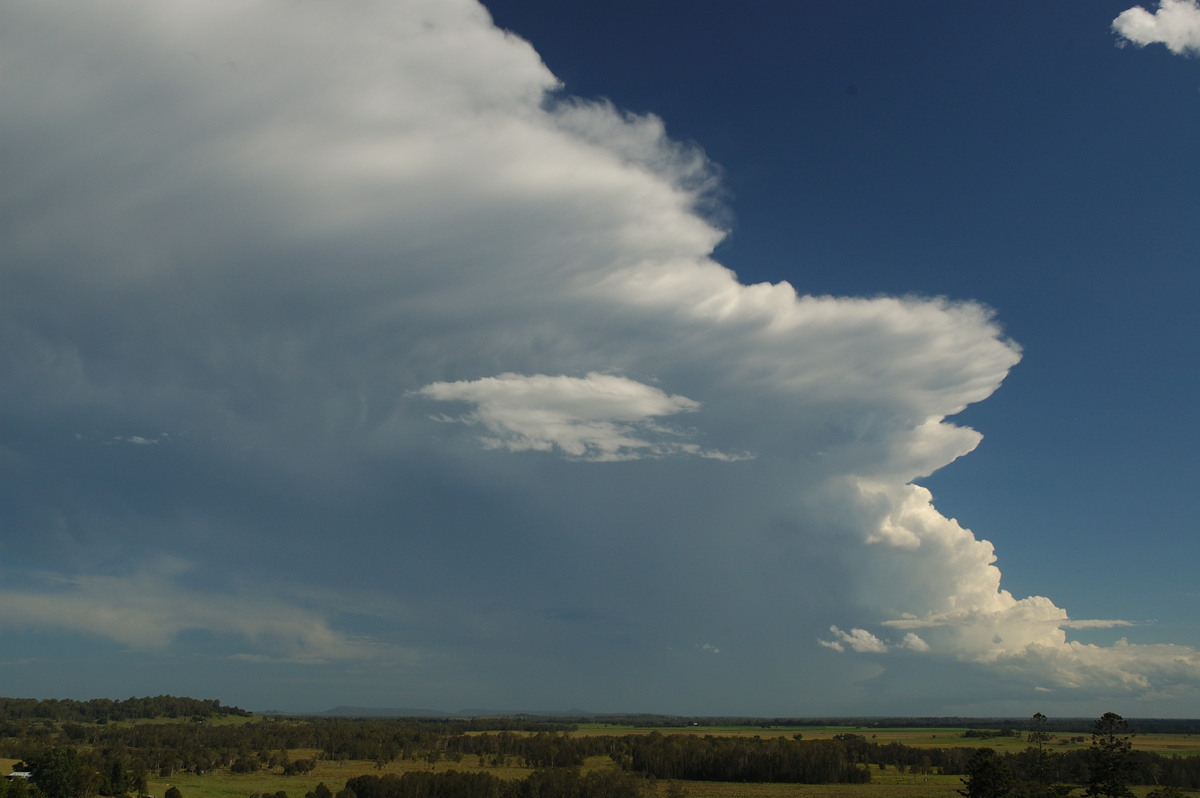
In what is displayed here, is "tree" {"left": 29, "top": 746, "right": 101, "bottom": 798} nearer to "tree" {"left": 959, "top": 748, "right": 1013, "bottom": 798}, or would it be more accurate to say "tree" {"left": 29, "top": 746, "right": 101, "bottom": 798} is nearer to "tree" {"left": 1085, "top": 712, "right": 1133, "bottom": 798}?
"tree" {"left": 959, "top": 748, "right": 1013, "bottom": 798}

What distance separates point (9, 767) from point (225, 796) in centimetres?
4915

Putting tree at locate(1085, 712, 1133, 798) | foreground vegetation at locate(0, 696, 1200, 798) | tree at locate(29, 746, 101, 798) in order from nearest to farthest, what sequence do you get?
tree at locate(1085, 712, 1133, 798)
foreground vegetation at locate(0, 696, 1200, 798)
tree at locate(29, 746, 101, 798)

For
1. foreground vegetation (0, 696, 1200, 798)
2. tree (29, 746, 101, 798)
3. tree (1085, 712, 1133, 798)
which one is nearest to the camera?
tree (1085, 712, 1133, 798)

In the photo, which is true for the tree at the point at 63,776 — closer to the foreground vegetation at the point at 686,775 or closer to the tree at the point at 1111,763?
the foreground vegetation at the point at 686,775

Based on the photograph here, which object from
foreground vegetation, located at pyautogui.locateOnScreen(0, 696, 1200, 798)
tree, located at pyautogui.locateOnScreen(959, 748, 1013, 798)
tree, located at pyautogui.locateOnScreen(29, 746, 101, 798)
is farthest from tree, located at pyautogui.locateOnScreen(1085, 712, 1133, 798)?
tree, located at pyautogui.locateOnScreen(29, 746, 101, 798)

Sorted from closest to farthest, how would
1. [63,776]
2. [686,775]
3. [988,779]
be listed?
[988,779], [63,776], [686,775]

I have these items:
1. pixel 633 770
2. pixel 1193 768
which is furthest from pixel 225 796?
pixel 1193 768

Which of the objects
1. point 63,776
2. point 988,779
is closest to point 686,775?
point 988,779

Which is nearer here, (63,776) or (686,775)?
(63,776)

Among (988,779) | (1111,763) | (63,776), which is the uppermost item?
(1111,763)

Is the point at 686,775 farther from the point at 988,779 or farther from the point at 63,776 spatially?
the point at 63,776

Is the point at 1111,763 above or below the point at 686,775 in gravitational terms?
above

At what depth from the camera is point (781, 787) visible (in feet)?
542

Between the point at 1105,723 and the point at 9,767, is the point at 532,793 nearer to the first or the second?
the point at 1105,723
